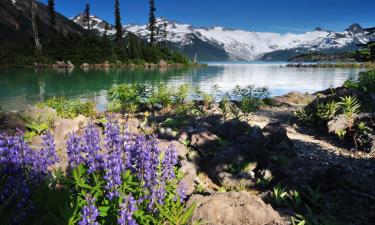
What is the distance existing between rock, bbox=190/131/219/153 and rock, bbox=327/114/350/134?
412 centimetres

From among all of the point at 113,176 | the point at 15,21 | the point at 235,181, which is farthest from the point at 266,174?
the point at 15,21

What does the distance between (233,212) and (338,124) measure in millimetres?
7087

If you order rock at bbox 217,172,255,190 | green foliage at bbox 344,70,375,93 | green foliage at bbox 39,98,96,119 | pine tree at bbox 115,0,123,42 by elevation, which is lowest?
rock at bbox 217,172,255,190

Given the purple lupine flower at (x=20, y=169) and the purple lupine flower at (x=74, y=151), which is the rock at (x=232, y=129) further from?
the purple lupine flower at (x=20, y=169)

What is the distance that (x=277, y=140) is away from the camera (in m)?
8.70

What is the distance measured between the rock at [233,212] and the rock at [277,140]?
12.0 feet

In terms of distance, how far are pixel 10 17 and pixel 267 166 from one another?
159m

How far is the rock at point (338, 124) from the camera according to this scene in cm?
1007

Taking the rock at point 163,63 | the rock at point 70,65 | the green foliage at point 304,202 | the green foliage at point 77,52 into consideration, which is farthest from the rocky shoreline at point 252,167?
the rock at point 163,63

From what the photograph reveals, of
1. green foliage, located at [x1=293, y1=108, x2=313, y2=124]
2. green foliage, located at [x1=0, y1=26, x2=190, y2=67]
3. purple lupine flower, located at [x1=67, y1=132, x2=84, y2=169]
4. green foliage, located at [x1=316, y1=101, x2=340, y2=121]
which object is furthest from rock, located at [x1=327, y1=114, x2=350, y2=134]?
green foliage, located at [x1=0, y1=26, x2=190, y2=67]

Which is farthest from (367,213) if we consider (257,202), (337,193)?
(257,202)

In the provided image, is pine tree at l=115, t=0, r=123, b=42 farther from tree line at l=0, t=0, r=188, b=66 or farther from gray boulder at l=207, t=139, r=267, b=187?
gray boulder at l=207, t=139, r=267, b=187

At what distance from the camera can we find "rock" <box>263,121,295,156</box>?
27.1 feet

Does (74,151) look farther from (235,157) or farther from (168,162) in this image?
(235,157)
